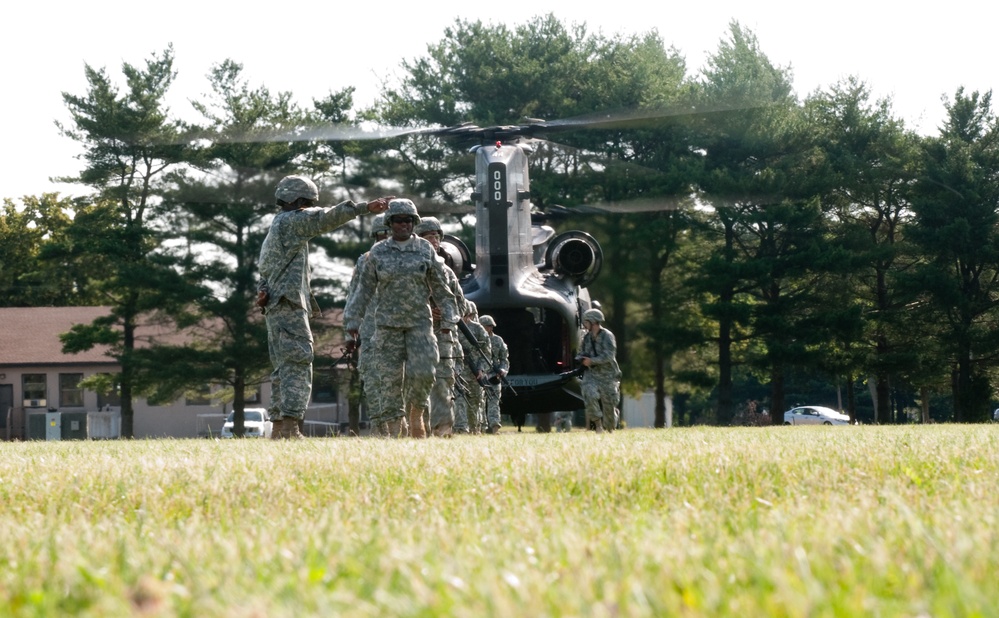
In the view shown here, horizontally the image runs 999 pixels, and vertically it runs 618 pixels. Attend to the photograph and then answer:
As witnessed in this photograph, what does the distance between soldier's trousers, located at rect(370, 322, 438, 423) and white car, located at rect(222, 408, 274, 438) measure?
35.4m

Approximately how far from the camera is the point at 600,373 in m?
18.9

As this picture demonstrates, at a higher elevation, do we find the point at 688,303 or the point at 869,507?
the point at 688,303

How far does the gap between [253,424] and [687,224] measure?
58.8ft

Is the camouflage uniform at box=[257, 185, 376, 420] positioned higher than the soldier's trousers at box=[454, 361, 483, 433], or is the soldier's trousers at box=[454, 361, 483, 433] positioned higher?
the camouflage uniform at box=[257, 185, 376, 420]

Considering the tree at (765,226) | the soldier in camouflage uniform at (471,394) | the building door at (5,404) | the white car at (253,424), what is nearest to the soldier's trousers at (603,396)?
the soldier in camouflage uniform at (471,394)

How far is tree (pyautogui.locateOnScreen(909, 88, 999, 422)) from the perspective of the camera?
39719mm

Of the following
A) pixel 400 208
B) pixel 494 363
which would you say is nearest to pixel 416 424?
pixel 400 208

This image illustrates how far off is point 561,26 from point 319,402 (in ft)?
59.7

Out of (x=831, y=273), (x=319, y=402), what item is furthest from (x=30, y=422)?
(x=831, y=273)

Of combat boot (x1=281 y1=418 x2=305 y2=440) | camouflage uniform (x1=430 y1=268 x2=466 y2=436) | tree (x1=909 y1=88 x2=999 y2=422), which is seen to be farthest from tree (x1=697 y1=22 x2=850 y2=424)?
combat boot (x1=281 y1=418 x2=305 y2=440)

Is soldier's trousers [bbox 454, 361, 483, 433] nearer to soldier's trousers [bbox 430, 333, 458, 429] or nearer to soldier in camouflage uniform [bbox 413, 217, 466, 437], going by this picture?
soldier in camouflage uniform [bbox 413, 217, 466, 437]

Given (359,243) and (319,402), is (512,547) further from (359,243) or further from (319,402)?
(319,402)

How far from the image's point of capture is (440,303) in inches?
464

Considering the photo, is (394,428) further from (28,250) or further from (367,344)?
(28,250)
